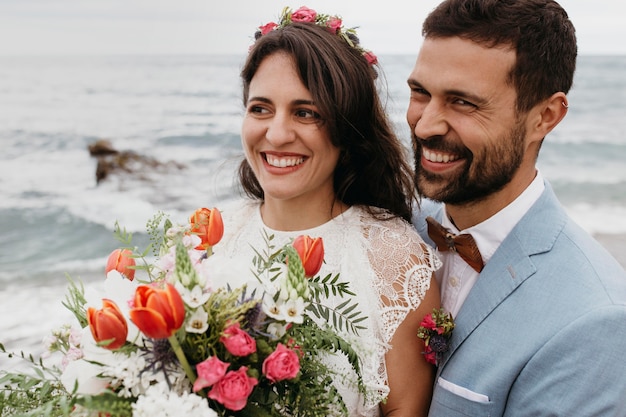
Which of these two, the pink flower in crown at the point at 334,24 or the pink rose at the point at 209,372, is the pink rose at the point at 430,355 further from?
the pink flower in crown at the point at 334,24

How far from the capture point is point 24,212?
1353 centimetres

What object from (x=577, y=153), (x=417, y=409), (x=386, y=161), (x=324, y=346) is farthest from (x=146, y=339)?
(x=577, y=153)

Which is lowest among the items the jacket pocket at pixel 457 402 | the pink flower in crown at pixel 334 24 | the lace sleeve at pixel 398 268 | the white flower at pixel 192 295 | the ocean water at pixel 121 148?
the ocean water at pixel 121 148

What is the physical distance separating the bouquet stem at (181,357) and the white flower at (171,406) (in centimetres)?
11

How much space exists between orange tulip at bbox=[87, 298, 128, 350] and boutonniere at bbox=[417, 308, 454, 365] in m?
1.54

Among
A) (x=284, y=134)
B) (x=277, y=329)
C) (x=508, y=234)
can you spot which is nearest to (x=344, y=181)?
(x=284, y=134)

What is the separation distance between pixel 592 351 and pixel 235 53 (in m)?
49.1

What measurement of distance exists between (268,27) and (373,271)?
140 cm

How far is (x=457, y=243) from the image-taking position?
122 inches

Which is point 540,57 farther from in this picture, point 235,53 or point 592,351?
point 235,53

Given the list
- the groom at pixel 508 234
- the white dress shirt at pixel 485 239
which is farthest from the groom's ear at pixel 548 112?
the white dress shirt at pixel 485 239

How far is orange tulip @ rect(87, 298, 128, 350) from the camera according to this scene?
1.69m

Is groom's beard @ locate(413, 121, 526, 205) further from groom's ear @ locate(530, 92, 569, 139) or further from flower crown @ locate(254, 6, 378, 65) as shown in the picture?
flower crown @ locate(254, 6, 378, 65)

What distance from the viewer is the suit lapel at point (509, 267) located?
278 cm
